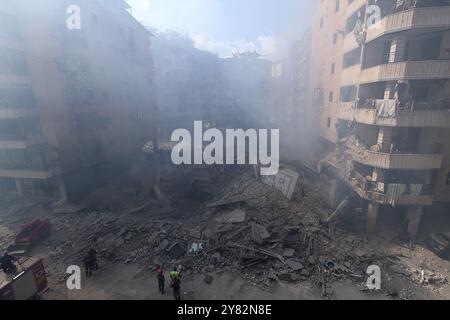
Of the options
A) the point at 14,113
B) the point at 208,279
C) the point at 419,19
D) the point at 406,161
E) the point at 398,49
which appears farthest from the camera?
the point at 14,113

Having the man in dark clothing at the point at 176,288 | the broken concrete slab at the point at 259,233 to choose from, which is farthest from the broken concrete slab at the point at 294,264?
the man in dark clothing at the point at 176,288

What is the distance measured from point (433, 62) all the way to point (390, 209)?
10.7 m

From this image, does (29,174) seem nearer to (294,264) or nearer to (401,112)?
(294,264)

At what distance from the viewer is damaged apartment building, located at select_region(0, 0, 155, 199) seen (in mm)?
18969

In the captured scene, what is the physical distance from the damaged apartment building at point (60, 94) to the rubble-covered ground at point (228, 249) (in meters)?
3.28

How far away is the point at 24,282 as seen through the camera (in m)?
11.3

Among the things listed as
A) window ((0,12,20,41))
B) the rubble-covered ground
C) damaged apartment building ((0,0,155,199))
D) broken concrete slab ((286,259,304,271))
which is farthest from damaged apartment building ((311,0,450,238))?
window ((0,12,20,41))

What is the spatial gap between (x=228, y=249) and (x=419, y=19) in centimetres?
1840

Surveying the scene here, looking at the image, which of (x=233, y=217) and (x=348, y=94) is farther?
(x=348, y=94)

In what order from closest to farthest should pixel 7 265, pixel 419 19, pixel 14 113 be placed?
pixel 7 265 → pixel 419 19 → pixel 14 113

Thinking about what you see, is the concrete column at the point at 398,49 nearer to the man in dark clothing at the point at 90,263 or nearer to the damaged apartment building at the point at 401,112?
the damaged apartment building at the point at 401,112

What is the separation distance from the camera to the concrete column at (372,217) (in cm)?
1728

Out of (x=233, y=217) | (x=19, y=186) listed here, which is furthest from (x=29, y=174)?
(x=233, y=217)

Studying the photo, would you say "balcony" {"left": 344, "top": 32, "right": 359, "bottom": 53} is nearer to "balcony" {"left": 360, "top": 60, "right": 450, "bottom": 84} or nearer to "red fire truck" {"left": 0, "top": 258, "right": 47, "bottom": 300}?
"balcony" {"left": 360, "top": 60, "right": 450, "bottom": 84}
